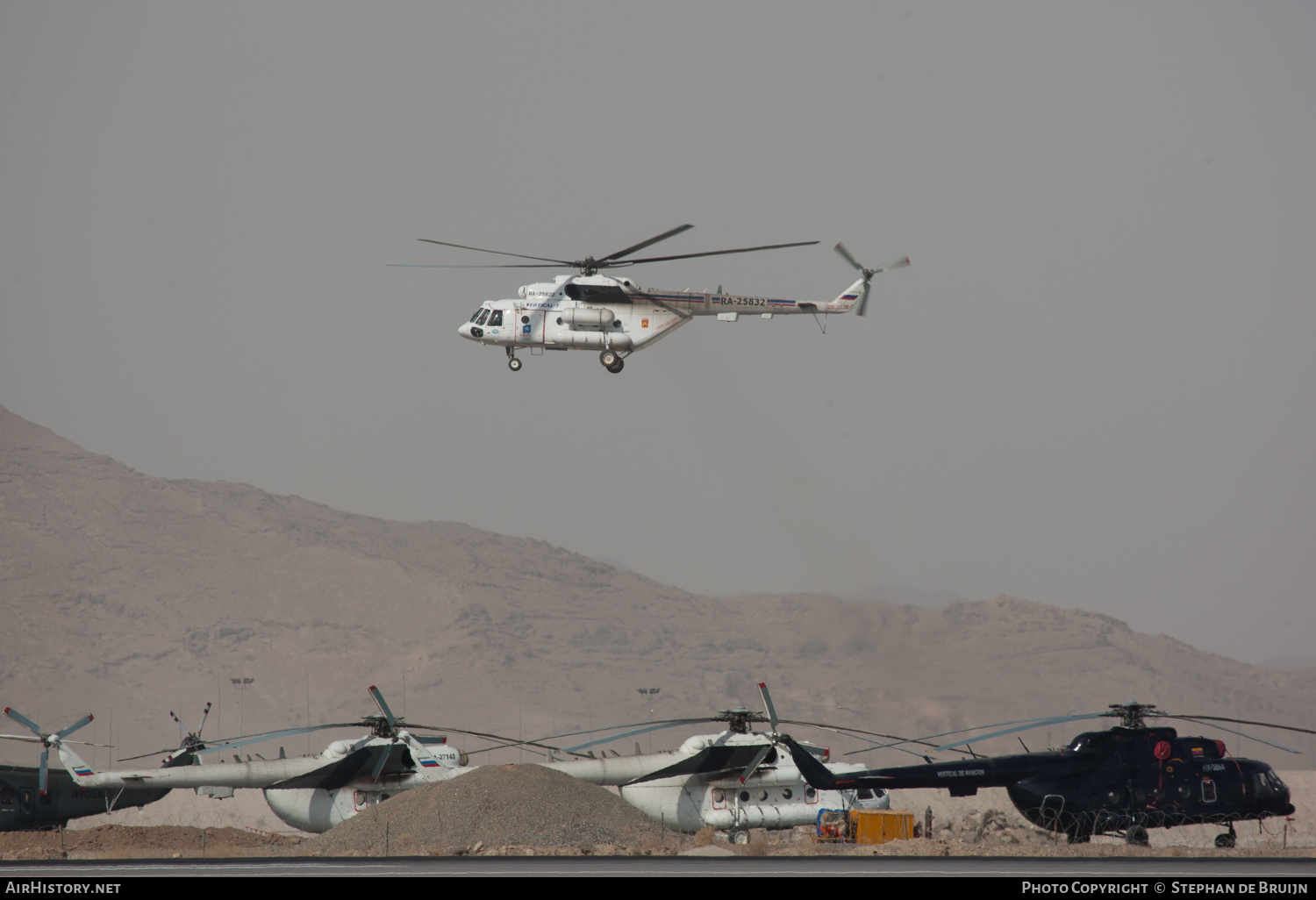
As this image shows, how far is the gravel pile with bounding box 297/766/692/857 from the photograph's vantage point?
30766mm

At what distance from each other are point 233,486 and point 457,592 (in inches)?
1618

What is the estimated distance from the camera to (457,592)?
132m

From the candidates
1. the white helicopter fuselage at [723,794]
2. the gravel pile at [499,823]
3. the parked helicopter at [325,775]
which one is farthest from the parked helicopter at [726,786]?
the parked helicopter at [325,775]

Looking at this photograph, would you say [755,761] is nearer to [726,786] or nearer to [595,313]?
[726,786]

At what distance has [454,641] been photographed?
404 ft

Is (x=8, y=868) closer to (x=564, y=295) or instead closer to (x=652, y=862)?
(x=652, y=862)

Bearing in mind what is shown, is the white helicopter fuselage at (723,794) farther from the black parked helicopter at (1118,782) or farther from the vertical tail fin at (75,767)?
the vertical tail fin at (75,767)

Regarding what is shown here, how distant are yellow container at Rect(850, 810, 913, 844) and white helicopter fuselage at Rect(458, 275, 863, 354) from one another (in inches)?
644

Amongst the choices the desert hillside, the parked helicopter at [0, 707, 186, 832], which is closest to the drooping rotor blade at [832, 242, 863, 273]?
the parked helicopter at [0, 707, 186, 832]

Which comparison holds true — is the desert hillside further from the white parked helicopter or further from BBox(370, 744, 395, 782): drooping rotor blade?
the white parked helicopter

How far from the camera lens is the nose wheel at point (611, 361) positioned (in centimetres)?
4219

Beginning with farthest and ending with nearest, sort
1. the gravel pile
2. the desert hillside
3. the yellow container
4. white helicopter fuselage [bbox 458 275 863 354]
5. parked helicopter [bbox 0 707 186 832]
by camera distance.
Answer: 1. the desert hillside
2. white helicopter fuselage [bbox 458 275 863 354]
3. parked helicopter [bbox 0 707 186 832]
4. the yellow container
5. the gravel pile

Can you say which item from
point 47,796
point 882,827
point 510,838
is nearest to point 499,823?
point 510,838
